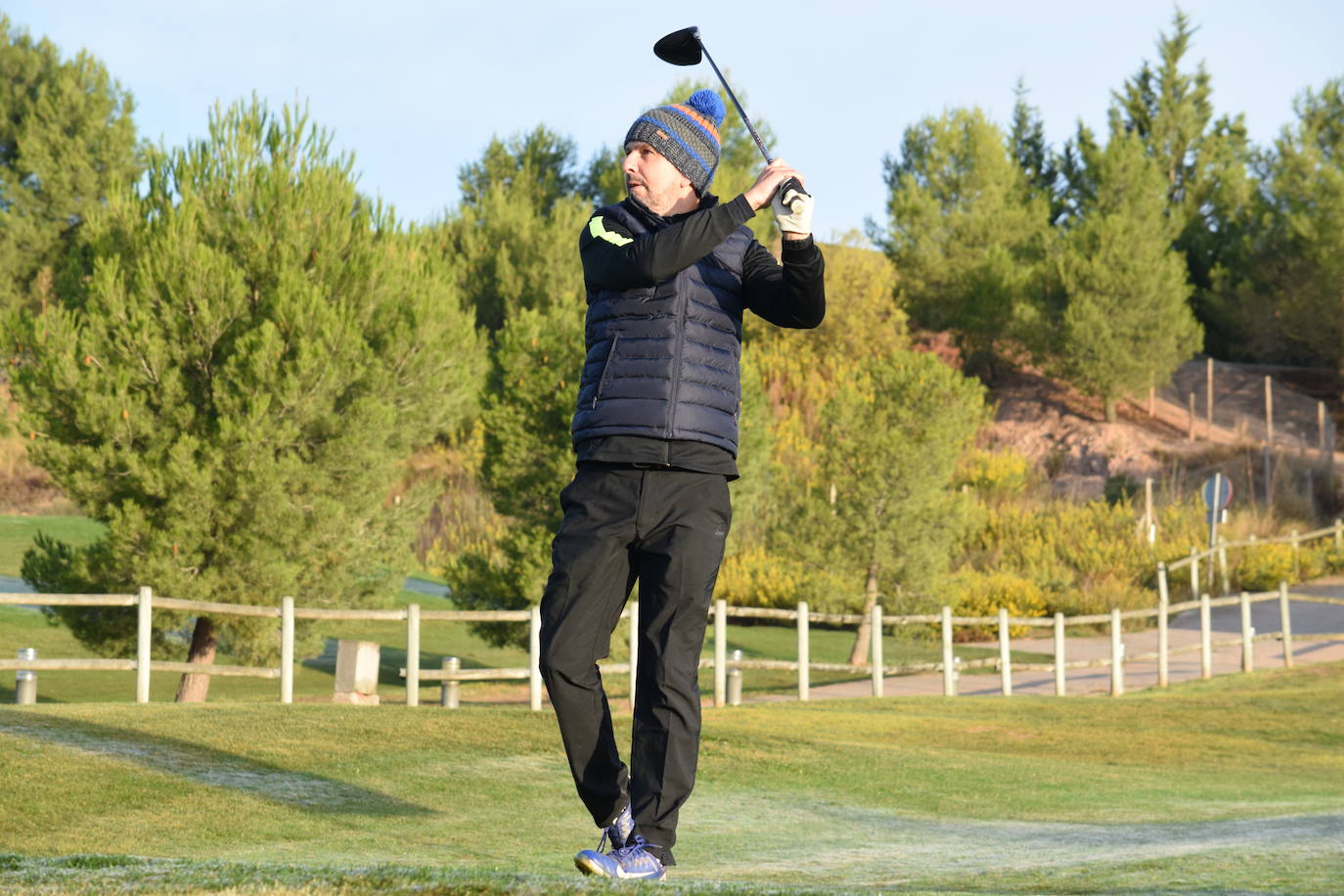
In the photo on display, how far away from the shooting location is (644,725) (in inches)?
162

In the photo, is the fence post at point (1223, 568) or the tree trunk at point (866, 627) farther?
the fence post at point (1223, 568)

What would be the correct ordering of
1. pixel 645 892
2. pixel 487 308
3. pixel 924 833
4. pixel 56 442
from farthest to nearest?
pixel 487 308, pixel 56 442, pixel 924 833, pixel 645 892

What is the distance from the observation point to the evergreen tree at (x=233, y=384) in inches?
607

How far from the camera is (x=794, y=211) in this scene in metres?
3.98

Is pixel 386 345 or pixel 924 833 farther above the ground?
pixel 386 345

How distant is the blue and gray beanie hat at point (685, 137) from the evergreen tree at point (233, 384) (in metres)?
11.6

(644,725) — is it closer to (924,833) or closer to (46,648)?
(924,833)

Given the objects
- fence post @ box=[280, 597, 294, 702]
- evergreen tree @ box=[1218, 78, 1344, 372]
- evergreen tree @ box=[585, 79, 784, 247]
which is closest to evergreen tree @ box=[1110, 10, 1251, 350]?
evergreen tree @ box=[1218, 78, 1344, 372]

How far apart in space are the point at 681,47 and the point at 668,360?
4.35 feet

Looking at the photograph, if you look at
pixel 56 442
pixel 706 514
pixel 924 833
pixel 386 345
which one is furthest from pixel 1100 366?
pixel 706 514

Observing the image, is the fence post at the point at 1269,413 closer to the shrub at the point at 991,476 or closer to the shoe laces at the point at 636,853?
the shrub at the point at 991,476

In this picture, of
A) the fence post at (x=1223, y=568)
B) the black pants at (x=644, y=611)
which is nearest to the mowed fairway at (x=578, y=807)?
the black pants at (x=644, y=611)

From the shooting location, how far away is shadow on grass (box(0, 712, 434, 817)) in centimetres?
768

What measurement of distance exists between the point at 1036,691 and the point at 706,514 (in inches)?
712
